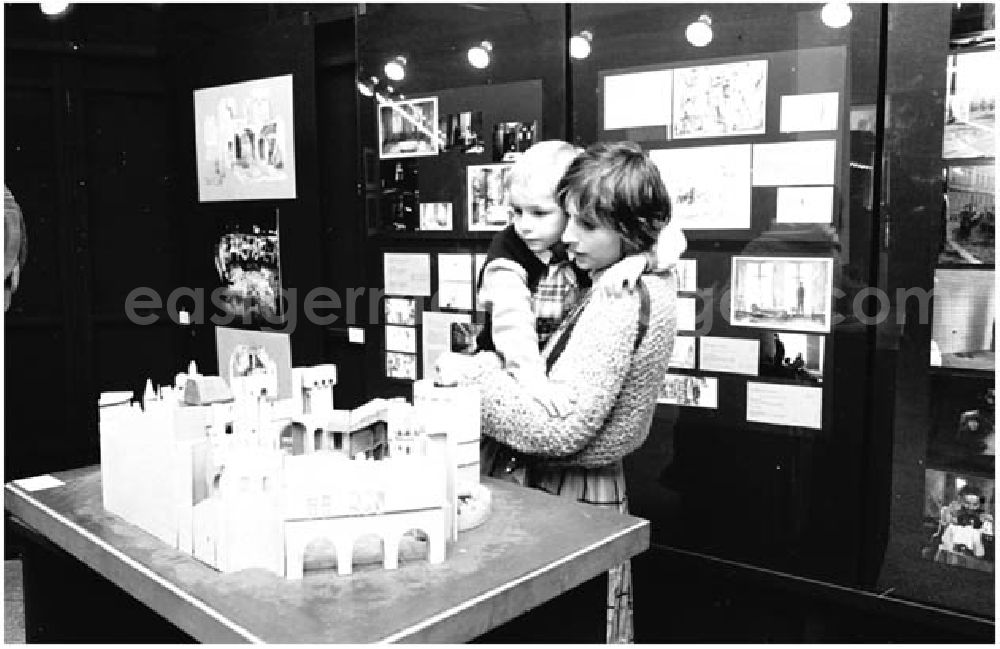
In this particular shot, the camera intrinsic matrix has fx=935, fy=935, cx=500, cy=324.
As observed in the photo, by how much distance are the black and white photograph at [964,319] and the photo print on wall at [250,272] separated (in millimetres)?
3183

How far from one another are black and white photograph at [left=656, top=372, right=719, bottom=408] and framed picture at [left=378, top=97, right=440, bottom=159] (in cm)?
141

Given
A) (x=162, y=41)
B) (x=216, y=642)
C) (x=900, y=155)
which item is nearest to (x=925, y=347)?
(x=900, y=155)

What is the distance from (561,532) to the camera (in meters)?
1.70

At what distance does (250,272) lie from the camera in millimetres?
5000

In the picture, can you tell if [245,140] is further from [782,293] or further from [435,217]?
[782,293]

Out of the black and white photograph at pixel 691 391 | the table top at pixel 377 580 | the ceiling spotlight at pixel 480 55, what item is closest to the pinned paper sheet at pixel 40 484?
the table top at pixel 377 580

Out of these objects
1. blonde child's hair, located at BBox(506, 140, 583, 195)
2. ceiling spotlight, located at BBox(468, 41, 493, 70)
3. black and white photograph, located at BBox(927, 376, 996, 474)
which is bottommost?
black and white photograph, located at BBox(927, 376, 996, 474)

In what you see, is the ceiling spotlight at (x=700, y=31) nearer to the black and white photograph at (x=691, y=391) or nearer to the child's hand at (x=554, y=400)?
the black and white photograph at (x=691, y=391)

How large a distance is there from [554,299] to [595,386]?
0.46m

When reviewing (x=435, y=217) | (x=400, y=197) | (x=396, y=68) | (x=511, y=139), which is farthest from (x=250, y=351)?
(x=511, y=139)

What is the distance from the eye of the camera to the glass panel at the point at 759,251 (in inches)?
116

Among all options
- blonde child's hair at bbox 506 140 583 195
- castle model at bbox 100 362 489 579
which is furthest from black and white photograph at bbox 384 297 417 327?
castle model at bbox 100 362 489 579

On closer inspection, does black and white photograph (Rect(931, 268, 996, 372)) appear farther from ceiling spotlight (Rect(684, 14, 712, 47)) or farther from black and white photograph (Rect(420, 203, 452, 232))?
black and white photograph (Rect(420, 203, 452, 232))

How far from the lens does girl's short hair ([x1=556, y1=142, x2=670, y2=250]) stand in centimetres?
207
